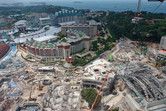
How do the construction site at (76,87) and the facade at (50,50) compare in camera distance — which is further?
the facade at (50,50)

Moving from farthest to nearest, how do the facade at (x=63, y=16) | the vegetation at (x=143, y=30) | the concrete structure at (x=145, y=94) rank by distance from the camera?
the facade at (x=63, y=16) < the vegetation at (x=143, y=30) < the concrete structure at (x=145, y=94)

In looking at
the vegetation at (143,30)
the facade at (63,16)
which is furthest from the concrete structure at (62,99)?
the facade at (63,16)

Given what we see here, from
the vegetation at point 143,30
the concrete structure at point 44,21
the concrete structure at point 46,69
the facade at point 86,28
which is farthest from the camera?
the concrete structure at point 44,21

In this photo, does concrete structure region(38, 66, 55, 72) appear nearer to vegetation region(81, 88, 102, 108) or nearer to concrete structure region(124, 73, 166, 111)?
vegetation region(81, 88, 102, 108)

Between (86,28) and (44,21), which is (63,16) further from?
(86,28)

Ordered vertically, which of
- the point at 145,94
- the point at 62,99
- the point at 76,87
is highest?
the point at 145,94

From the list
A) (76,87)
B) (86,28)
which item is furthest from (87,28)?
(76,87)

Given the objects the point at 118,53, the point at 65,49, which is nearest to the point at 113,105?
the point at 65,49

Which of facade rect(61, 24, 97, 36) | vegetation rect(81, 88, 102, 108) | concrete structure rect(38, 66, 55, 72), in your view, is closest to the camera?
vegetation rect(81, 88, 102, 108)

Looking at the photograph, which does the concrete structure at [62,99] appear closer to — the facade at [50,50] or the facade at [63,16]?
the facade at [50,50]

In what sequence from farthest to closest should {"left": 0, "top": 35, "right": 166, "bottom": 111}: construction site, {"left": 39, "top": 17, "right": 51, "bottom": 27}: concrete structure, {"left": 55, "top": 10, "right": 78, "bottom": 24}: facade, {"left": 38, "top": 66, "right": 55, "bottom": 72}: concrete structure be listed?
{"left": 55, "top": 10, "right": 78, "bottom": 24}: facade
{"left": 39, "top": 17, "right": 51, "bottom": 27}: concrete structure
{"left": 38, "top": 66, "right": 55, "bottom": 72}: concrete structure
{"left": 0, "top": 35, "right": 166, "bottom": 111}: construction site

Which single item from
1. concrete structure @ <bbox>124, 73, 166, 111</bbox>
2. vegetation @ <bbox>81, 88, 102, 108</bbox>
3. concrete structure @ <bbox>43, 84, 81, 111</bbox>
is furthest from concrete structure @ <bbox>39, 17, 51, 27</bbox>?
concrete structure @ <bbox>124, 73, 166, 111</bbox>

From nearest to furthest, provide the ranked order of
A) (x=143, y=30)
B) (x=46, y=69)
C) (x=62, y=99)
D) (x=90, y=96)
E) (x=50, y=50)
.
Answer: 1. (x=62, y=99)
2. (x=90, y=96)
3. (x=46, y=69)
4. (x=50, y=50)
5. (x=143, y=30)
